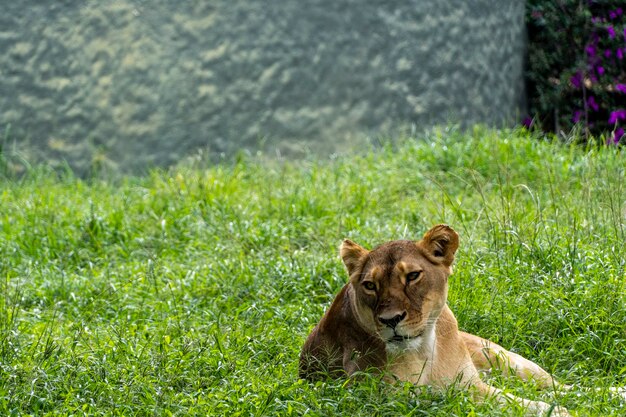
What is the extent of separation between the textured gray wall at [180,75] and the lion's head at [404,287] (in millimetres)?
5140

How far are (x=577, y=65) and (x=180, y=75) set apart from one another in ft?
13.2

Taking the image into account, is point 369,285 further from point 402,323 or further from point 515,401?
point 515,401

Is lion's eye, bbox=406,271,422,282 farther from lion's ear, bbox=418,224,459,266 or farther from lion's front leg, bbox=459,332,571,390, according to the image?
lion's front leg, bbox=459,332,571,390

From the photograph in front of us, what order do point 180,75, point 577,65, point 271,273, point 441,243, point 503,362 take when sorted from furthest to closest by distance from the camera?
point 577,65 → point 180,75 → point 271,273 → point 503,362 → point 441,243

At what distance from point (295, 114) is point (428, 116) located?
50.2 inches

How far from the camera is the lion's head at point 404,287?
391 cm

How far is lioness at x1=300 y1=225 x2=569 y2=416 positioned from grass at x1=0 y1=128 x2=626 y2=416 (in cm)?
11

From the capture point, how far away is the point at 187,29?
9.02m

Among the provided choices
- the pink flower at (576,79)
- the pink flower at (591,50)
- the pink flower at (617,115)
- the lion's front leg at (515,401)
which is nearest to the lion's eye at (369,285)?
the lion's front leg at (515,401)

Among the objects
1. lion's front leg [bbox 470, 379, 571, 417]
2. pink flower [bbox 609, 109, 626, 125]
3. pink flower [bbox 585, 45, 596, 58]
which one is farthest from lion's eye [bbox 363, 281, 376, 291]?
pink flower [bbox 585, 45, 596, 58]

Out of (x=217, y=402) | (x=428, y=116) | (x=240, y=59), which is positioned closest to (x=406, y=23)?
(x=428, y=116)

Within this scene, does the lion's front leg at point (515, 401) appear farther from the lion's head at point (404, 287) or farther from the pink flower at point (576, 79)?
the pink flower at point (576, 79)

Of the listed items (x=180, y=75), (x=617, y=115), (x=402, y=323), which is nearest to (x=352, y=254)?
(x=402, y=323)

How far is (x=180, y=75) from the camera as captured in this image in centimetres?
902
